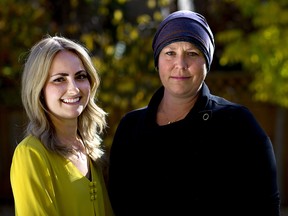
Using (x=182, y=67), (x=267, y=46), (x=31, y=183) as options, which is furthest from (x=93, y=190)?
(x=267, y=46)

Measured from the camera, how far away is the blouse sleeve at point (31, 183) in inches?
96.7

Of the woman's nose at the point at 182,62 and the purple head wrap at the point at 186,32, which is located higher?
the purple head wrap at the point at 186,32

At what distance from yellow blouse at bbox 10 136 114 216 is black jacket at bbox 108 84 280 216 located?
0.83ft

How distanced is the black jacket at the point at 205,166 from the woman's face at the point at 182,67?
0.11 metres

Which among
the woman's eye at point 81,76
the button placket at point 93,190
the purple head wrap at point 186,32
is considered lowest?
the button placket at point 93,190

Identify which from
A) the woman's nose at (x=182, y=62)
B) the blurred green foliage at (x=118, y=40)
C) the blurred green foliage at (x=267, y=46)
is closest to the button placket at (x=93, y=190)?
the woman's nose at (x=182, y=62)

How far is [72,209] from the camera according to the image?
2619mm

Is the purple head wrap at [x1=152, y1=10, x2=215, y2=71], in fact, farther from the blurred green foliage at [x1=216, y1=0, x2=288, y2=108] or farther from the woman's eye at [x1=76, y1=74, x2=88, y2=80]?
the blurred green foliage at [x1=216, y1=0, x2=288, y2=108]

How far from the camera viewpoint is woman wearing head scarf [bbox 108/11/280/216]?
2.70m

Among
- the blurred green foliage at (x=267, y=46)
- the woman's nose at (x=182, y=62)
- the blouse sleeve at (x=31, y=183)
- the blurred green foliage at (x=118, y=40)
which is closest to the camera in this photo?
the blouse sleeve at (x=31, y=183)

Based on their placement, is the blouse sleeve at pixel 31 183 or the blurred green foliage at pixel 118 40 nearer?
the blouse sleeve at pixel 31 183

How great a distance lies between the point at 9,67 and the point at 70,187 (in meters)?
4.59

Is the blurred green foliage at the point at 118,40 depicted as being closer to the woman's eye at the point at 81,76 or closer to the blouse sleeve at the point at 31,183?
the woman's eye at the point at 81,76

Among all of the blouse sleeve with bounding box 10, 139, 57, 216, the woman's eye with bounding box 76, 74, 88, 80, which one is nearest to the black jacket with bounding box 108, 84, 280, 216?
the woman's eye with bounding box 76, 74, 88, 80
